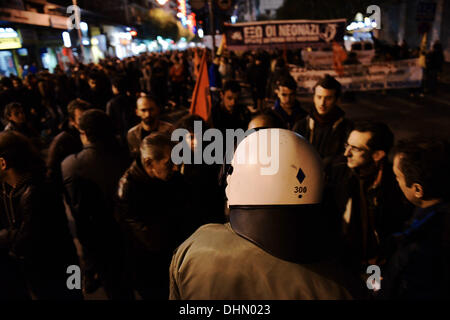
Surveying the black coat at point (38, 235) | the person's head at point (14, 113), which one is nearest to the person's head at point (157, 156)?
the black coat at point (38, 235)

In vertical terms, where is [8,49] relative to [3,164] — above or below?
above

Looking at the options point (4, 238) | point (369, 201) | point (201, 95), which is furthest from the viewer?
point (201, 95)

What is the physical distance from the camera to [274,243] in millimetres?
1086

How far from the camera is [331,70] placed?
10.4 m

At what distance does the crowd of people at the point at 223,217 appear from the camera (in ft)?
3.66

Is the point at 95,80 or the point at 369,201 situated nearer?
the point at 369,201

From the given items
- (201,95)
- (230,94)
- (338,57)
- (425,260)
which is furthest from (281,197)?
(338,57)

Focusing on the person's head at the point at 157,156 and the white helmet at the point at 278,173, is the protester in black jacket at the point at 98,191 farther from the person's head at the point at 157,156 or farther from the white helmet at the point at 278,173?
the white helmet at the point at 278,173

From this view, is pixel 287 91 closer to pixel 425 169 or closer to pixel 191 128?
pixel 191 128

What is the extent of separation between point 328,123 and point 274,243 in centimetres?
289

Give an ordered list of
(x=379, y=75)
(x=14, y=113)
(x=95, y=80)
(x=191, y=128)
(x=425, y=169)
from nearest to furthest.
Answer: (x=425, y=169) < (x=191, y=128) < (x=14, y=113) < (x=95, y=80) < (x=379, y=75)

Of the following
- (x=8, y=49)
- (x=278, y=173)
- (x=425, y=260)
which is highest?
(x=8, y=49)

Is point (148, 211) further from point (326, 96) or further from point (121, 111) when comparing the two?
point (121, 111)
